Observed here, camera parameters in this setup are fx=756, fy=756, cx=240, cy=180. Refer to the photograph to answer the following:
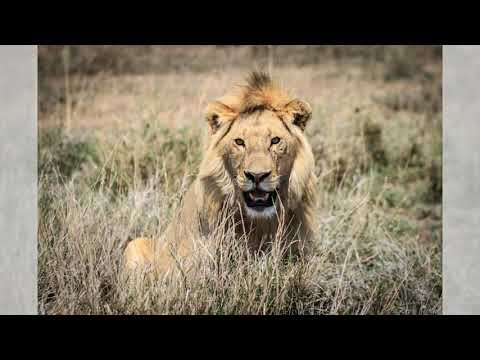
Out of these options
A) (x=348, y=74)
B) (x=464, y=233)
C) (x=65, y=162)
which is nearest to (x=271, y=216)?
(x=464, y=233)

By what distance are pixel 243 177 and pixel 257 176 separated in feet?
0.34

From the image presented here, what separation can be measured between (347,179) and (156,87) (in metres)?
2.46

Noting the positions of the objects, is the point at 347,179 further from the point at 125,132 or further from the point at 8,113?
the point at 8,113

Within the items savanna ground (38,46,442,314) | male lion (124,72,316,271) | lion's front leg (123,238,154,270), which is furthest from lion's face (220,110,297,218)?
lion's front leg (123,238,154,270)

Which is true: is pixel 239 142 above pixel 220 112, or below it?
below

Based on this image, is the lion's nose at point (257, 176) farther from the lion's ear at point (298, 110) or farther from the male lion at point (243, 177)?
the lion's ear at point (298, 110)

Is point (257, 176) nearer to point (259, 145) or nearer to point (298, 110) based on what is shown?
point (259, 145)

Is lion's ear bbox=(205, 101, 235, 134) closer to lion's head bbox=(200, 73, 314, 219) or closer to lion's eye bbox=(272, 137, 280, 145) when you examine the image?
lion's head bbox=(200, 73, 314, 219)

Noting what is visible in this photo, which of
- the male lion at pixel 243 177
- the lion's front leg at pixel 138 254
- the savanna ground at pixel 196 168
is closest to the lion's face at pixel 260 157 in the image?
the male lion at pixel 243 177

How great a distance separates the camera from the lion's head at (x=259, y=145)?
417cm

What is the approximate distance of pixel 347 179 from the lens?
20.5 ft

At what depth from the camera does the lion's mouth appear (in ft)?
13.7

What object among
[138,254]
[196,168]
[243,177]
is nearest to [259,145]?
[243,177]

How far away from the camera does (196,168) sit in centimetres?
527
